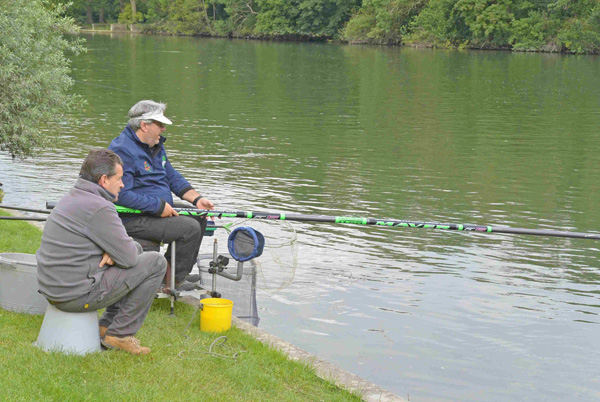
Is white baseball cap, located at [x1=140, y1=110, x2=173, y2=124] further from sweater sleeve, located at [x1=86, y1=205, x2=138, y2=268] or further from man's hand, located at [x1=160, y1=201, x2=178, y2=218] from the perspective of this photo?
sweater sleeve, located at [x1=86, y1=205, x2=138, y2=268]

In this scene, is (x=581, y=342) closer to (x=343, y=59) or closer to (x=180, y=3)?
(x=343, y=59)

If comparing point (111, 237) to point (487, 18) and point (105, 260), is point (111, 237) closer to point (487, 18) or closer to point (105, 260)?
point (105, 260)

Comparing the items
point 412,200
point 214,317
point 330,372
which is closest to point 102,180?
point 214,317

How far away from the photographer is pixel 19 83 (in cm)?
1105

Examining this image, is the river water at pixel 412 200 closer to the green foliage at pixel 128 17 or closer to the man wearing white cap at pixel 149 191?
the man wearing white cap at pixel 149 191

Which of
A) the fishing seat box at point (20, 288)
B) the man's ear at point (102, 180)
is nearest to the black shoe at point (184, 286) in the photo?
the fishing seat box at point (20, 288)

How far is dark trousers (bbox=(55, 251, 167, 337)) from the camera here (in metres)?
4.78

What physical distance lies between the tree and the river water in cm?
167

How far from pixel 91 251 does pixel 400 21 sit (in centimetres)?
6700

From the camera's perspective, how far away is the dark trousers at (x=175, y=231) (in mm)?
5812

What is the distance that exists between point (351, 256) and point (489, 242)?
208 centimetres

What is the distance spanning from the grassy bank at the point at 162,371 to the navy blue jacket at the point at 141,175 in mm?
822

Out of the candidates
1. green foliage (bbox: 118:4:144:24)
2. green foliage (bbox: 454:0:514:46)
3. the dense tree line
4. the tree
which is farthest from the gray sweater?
green foliage (bbox: 118:4:144:24)

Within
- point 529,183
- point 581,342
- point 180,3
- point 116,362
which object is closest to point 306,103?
point 529,183
